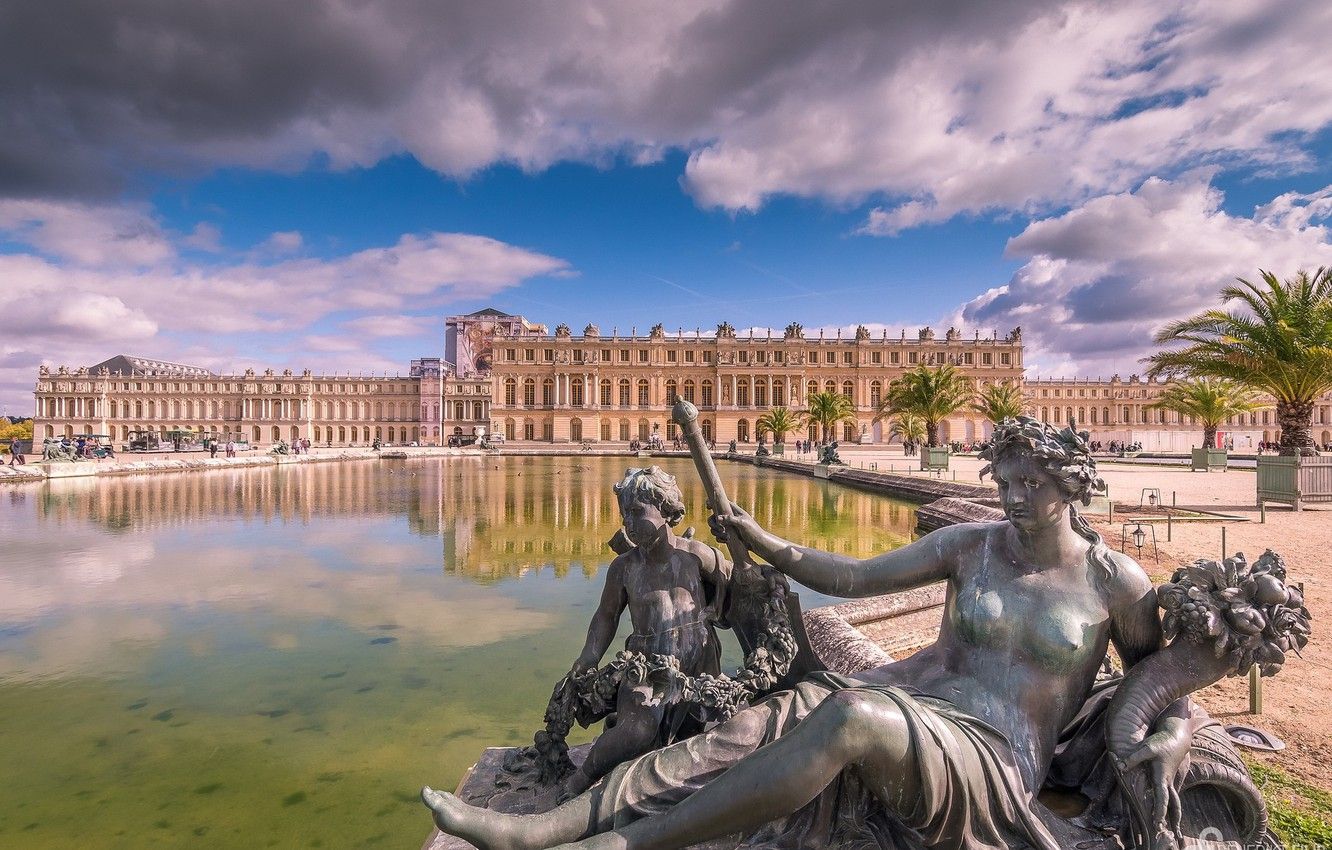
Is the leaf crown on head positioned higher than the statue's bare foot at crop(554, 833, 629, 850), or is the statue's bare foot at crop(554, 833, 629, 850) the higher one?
the leaf crown on head

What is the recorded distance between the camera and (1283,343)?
1274 cm

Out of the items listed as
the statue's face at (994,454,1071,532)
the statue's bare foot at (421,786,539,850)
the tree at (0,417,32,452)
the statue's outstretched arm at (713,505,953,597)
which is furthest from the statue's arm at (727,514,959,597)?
the tree at (0,417,32,452)

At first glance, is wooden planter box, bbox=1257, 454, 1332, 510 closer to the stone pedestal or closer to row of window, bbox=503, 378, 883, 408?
the stone pedestal

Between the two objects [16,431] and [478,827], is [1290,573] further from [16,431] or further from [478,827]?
[16,431]

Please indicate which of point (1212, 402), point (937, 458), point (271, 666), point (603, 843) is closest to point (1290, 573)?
Result: point (603, 843)

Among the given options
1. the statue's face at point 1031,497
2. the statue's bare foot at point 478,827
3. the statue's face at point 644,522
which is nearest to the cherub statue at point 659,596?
the statue's face at point 644,522

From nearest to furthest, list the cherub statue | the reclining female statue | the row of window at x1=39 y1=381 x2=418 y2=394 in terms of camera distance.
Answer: the reclining female statue < the cherub statue < the row of window at x1=39 y1=381 x2=418 y2=394

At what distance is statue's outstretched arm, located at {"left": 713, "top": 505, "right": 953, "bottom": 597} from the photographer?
1.94 meters

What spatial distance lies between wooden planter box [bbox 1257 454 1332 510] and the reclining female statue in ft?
43.8

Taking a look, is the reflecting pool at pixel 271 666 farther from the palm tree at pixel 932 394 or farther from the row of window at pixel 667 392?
the row of window at pixel 667 392

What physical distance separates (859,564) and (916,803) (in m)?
0.66

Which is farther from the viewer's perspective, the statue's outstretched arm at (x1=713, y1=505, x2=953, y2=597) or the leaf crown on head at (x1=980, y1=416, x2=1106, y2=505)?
the statue's outstretched arm at (x1=713, y1=505, x2=953, y2=597)

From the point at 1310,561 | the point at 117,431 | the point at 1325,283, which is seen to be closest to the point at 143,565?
the point at 1310,561

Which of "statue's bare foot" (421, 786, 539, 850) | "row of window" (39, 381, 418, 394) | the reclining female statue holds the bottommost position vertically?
"statue's bare foot" (421, 786, 539, 850)
